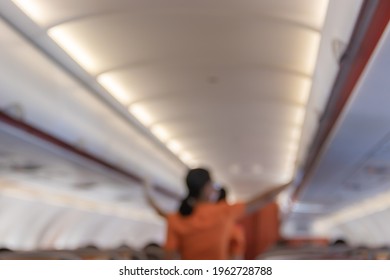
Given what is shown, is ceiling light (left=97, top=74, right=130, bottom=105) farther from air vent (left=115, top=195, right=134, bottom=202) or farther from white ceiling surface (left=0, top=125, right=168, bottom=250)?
air vent (left=115, top=195, right=134, bottom=202)

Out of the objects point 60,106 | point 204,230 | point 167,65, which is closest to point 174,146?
point 167,65

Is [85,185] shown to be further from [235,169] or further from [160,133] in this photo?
[235,169]

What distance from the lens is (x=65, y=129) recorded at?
6891 millimetres

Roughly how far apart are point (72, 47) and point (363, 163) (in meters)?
4.99

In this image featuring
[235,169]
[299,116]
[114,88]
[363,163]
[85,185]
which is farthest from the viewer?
[235,169]

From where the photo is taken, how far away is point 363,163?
27.7ft

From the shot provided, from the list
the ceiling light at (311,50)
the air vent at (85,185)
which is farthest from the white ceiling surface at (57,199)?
the ceiling light at (311,50)

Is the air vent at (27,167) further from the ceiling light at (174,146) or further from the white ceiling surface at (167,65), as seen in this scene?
the ceiling light at (174,146)

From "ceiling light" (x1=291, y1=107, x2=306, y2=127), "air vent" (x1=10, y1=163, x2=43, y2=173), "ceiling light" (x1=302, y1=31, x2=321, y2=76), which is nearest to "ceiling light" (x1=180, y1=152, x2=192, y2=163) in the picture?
"ceiling light" (x1=291, y1=107, x2=306, y2=127)

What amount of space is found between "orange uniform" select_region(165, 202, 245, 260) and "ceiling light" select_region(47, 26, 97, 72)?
2691mm

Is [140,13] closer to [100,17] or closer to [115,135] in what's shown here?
[100,17]

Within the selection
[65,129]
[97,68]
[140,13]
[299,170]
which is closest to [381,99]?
[140,13]

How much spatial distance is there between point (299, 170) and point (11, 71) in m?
7.48

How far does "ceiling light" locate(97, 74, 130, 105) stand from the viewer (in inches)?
268
